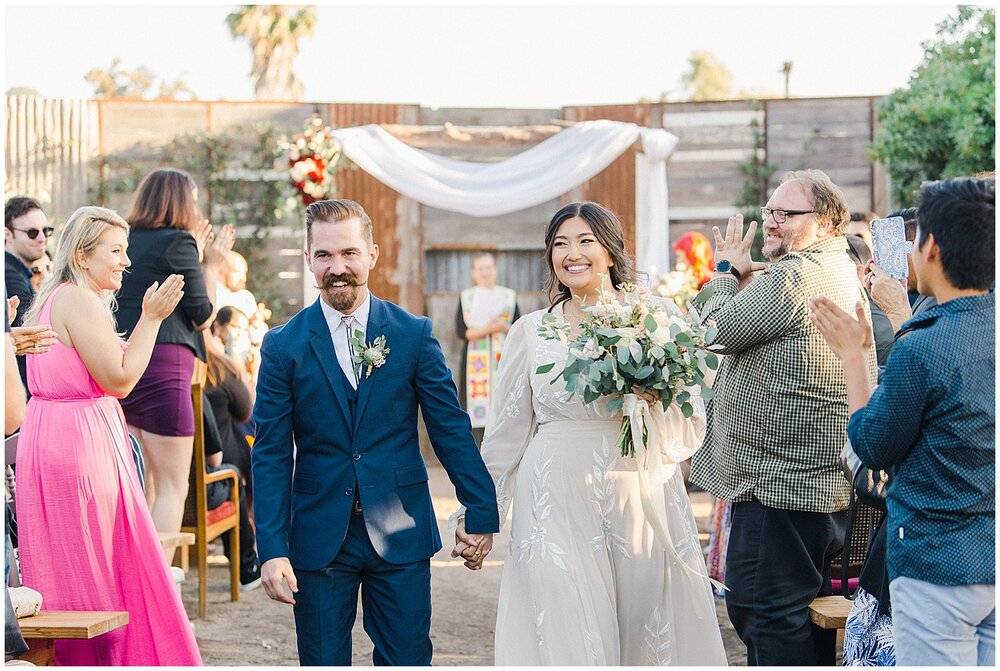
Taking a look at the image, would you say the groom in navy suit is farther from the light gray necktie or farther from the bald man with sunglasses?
A: the bald man with sunglasses

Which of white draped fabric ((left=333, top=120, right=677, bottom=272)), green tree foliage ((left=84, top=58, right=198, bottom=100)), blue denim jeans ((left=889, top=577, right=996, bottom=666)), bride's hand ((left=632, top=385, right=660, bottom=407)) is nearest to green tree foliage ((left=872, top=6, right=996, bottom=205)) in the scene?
white draped fabric ((left=333, top=120, right=677, bottom=272))

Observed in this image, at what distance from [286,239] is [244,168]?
0.98 m

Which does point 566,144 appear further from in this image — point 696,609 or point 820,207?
point 696,609

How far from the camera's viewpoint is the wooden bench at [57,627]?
4.00 metres

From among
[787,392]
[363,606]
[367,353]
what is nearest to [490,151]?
[787,392]

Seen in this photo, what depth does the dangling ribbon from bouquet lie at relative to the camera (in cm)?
383

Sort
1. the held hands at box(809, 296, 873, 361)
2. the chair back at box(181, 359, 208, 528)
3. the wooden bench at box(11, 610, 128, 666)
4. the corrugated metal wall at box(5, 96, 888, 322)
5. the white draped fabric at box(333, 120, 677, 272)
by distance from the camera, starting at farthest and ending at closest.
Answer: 1. the corrugated metal wall at box(5, 96, 888, 322)
2. the white draped fabric at box(333, 120, 677, 272)
3. the chair back at box(181, 359, 208, 528)
4. the wooden bench at box(11, 610, 128, 666)
5. the held hands at box(809, 296, 873, 361)

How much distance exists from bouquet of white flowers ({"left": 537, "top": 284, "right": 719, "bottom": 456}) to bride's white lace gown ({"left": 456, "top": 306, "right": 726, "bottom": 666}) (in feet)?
0.49

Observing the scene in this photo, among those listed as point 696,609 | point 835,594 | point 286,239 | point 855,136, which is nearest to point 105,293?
→ point 696,609

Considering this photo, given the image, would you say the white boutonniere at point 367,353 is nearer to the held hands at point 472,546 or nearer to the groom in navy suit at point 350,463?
the groom in navy suit at point 350,463

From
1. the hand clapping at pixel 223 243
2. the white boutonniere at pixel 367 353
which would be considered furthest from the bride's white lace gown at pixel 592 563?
the hand clapping at pixel 223 243

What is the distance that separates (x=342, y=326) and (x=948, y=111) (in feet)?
27.0

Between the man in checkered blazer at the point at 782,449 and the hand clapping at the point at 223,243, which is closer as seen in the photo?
the man in checkered blazer at the point at 782,449

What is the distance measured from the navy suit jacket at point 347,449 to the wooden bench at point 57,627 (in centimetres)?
93
